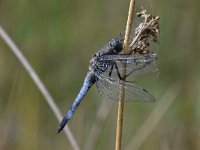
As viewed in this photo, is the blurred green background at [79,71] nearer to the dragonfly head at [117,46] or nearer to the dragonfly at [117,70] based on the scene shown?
the dragonfly at [117,70]

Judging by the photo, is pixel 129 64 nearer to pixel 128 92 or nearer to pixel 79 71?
pixel 128 92

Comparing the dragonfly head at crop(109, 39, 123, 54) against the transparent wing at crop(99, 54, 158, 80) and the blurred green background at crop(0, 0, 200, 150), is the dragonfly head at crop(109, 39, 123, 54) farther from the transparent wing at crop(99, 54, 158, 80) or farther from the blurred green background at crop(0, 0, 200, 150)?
the blurred green background at crop(0, 0, 200, 150)

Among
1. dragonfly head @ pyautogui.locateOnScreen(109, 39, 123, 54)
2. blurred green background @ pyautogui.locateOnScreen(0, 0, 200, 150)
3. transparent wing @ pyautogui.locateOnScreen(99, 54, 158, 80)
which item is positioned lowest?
blurred green background @ pyautogui.locateOnScreen(0, 0, 200, 150)

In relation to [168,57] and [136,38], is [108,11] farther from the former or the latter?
[136,38]

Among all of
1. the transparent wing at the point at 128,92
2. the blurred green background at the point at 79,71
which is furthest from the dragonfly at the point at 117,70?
the blurred green background at the point at 79,71

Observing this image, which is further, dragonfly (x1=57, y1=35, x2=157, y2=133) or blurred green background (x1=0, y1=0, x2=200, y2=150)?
blurred green background (x1=0, y1=0, x2=200, y2=150)

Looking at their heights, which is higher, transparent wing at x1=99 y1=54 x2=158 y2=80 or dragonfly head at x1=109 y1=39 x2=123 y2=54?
dragonfly head at x1=109 y1=39 x2=123 y2=54

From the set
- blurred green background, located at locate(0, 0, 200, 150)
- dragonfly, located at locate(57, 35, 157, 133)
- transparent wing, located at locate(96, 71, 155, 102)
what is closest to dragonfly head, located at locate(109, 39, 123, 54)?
dragonfly, located at locate(57, 35, 157, 133)
